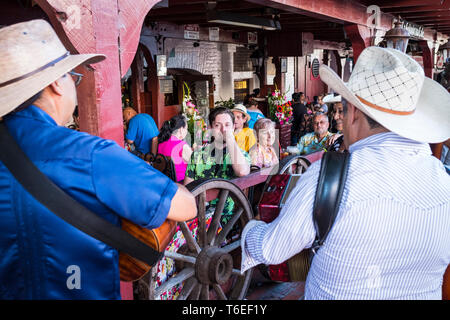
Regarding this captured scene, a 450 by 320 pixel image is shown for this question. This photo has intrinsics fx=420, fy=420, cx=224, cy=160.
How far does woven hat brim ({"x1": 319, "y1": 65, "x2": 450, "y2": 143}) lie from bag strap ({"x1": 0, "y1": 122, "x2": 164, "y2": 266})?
0.90 m

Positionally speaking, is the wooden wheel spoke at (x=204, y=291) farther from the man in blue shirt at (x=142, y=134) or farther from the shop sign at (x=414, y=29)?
the shop sign at (x=414, y=29)

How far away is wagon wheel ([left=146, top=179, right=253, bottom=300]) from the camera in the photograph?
2580mm

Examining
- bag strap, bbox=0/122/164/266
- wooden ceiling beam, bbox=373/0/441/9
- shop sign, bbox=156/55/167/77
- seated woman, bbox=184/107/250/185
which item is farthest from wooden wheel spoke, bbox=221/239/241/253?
shop sign, bbox=156/55/167/77

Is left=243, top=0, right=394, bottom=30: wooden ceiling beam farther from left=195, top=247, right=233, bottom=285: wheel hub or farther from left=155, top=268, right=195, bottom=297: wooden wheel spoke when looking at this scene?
left=155, top=268, right=195, bottom=297: wooden wheel spoke

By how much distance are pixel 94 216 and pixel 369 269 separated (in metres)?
0.86

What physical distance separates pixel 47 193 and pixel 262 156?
3.02 m

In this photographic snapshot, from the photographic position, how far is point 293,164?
3877 millimetres

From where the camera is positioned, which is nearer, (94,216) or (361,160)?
(94,216)

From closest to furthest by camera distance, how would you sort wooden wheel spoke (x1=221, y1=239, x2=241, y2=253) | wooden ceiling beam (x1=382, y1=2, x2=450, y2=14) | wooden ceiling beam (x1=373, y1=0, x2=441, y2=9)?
wooden wheel spoke (x1=221, y1=239, x2=241, y2=253) → wooden ceiling beam (x1=373, y1=0, x2=441, y2=9) → wooden ceiling beam (x1=382, y1=2, x2=450, y2=14)

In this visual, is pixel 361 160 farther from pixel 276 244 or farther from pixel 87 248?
pixel 87 248

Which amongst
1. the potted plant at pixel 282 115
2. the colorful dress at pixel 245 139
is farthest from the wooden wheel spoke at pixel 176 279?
the potted plant at pixel 282 115

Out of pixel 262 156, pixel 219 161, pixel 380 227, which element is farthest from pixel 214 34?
pixel 380 227
